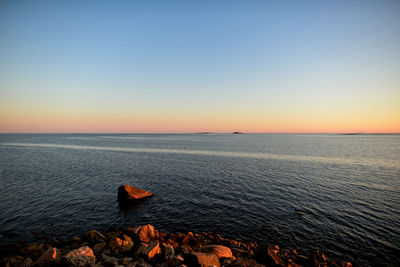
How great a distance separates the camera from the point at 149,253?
11.2 meters

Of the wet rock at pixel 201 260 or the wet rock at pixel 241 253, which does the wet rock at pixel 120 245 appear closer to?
the wet rock at pixel 201 260

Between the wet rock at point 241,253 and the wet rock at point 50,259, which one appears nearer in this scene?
the wet rock at point 50,259

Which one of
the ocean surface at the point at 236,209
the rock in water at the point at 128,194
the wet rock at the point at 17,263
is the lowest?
the ocean surface at the point at 236,209

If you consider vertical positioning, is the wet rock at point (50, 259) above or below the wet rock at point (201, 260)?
above

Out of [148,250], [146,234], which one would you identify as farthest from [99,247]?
[148,250]

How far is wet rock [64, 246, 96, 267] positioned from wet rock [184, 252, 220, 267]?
6020 millimetres

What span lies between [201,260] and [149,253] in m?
3.61

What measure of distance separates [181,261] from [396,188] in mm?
37951

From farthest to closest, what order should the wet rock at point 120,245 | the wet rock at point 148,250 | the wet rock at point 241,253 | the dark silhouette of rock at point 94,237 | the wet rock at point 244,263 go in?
the dark silhouette of rock at point 94,237, the wet rock at point 241,253, the wet rock at point 120,245, the wet rock at point 148,250, the wet rock at point 244,263

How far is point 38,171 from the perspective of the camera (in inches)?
1522

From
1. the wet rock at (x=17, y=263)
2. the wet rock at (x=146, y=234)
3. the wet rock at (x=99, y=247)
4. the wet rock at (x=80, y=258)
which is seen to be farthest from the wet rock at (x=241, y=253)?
the wet rock at (x=17, y=263)

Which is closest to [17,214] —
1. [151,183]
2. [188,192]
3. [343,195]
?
[151,183]

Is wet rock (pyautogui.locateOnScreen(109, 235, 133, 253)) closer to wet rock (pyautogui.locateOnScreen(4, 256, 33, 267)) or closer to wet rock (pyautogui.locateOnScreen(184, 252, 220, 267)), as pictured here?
wet rock (pyautogui.locateOnScreen(4, 256, 33, 267))

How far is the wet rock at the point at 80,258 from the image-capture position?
10.2 meters
